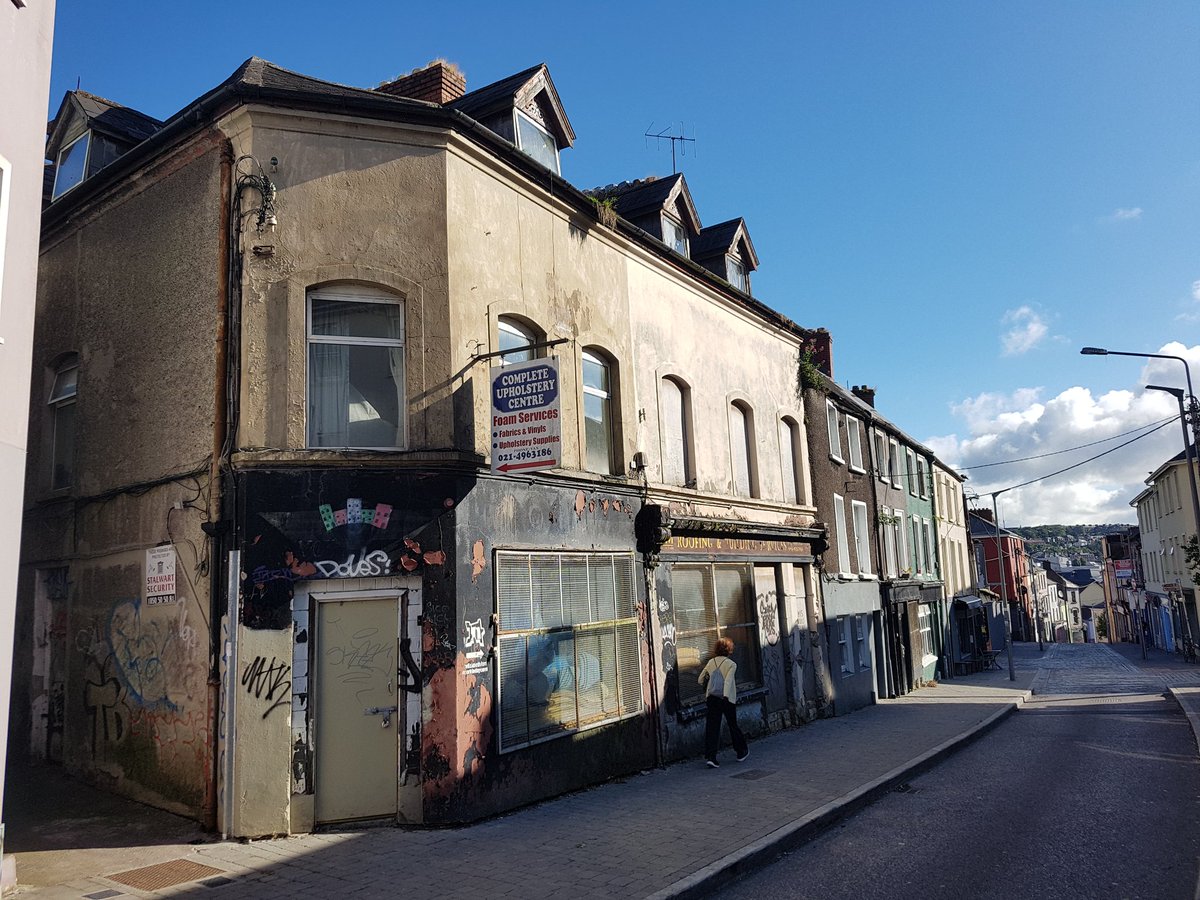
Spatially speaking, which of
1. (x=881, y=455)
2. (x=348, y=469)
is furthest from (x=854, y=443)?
(x=348, y=469)

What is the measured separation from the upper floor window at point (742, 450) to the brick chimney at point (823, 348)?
9133 millimetres

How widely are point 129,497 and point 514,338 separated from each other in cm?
512

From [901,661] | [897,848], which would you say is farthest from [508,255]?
[901,661]

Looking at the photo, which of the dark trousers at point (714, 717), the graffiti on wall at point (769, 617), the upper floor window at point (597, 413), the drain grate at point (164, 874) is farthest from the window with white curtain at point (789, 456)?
the drain grate at point (164, 874)

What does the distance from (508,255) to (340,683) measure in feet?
18.3

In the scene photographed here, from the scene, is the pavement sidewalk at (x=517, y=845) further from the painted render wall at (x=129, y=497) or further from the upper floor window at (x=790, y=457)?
the upper floor window at (x=790, y=457)

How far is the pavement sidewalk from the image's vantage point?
6.93m

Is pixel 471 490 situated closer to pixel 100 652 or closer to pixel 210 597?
pixel 210 597

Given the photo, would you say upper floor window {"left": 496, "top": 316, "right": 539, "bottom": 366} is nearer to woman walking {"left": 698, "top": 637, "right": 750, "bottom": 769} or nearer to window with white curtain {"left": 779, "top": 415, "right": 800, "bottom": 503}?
woman walking {"left": 698, "top": 637, "right": 750, "bottom": 769}

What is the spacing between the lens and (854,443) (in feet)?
78.0

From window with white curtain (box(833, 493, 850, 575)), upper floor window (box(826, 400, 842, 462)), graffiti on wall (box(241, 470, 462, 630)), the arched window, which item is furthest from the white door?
upper floor window (box(826, 400, 842, 462))

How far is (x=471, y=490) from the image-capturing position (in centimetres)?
960

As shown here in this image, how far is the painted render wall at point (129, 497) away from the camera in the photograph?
940cm

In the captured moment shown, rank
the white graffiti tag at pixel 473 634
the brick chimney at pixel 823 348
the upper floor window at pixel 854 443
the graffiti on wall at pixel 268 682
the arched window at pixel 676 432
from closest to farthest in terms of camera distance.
→ the graffiti on wall at pixel 268 682 < the white graffiti tag at pixel 473 634 < the arched window at pixel 676 432 < the upper floor window at pixel 854 443 < the brick chimney at pixel 823 348
